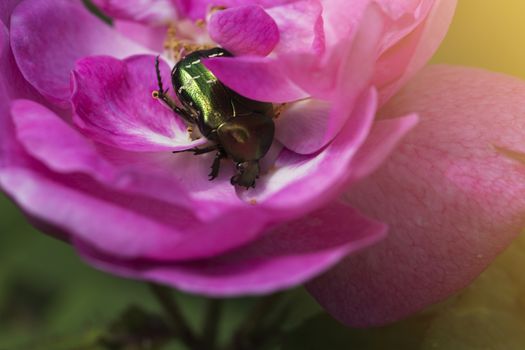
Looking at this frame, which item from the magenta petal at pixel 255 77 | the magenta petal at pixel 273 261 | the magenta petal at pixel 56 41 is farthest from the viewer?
the magenta petal at pixel 56 41

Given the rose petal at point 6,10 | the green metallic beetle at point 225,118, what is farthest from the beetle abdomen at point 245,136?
the rose petal at point 6,10

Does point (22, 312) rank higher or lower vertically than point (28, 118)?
lower

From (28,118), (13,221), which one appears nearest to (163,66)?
(28,118)

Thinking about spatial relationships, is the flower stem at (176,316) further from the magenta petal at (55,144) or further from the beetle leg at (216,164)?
the magenta petal at (55,144)

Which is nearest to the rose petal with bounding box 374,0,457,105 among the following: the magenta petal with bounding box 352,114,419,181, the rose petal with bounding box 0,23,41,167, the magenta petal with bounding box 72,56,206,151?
the magenta petal with bounding box 352,114,419,181

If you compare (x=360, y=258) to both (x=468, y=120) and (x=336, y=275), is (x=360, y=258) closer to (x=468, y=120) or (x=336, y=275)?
(x=336, y=275)

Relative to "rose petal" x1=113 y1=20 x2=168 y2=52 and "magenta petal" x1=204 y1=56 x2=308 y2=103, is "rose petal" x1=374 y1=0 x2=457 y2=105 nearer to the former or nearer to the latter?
"magenta petal" x1=204 y1=56 x2=308 y2=103
